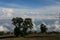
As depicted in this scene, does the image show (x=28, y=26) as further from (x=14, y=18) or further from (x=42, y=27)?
(x=42, y=27)

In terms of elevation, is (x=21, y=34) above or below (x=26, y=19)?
below

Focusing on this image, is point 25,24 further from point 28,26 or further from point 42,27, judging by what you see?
point 42,27

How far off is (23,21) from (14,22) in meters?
4.90

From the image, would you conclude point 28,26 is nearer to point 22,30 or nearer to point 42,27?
point 22,30

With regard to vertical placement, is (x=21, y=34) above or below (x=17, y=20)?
below

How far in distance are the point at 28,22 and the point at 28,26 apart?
201 centimetres

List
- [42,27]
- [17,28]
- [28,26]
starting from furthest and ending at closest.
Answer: [42,27], [28,26], [17,28]

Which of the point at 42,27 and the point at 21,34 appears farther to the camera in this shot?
the point at 42,27

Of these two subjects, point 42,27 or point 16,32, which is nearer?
point 16,32

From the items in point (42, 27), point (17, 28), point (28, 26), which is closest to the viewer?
point (17, 28)

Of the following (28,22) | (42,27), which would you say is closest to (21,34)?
(28,22)

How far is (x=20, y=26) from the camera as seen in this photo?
99938 millimetres

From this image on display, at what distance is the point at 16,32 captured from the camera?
9988 cm

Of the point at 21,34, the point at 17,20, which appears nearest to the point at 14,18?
the point at 17,20
